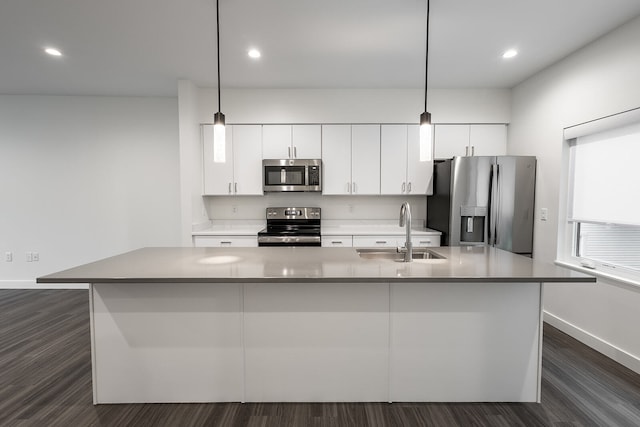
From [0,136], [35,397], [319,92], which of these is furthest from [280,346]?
[0,136]

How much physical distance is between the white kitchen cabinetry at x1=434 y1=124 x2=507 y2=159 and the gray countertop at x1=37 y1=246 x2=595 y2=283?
7.01 feet

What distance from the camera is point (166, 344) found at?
2.00m

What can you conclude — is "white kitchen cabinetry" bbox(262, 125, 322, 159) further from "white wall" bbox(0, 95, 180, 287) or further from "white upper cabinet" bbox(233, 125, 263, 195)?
"white wall" bbox(0, 95, 180, 287)

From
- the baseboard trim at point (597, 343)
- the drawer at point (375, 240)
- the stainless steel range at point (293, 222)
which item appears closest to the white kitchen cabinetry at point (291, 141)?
the stainless steel range at point (293, 222)

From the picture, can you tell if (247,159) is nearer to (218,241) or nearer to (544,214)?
(218,241)

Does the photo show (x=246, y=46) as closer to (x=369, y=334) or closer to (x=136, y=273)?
(x=136, y=273)

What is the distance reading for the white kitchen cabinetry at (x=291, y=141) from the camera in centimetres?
416

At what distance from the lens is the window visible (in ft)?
8.55

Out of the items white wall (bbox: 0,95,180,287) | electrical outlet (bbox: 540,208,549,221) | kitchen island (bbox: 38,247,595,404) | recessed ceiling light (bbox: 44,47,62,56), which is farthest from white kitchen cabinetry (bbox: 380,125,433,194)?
recessed ceiling light (bbox: 44,47,62,56)

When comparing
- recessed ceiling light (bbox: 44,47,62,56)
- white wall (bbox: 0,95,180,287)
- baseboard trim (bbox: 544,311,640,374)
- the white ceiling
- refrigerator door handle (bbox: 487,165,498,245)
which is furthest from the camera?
white wall (bbox: 0,95,180,287)

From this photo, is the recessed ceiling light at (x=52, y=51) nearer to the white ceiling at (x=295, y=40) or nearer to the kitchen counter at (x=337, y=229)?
the white ceiling at (x=295, y=40)

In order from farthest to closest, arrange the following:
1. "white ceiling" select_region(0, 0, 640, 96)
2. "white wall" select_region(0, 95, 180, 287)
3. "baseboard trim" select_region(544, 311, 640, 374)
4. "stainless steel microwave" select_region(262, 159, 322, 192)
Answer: "white wall" select_region(0, 95, 180, 287)
"stainless steel microwave" select_region(262, 159, 322, 192)
"baseboard trim" select_region(544, 311, 640, 374)
"white ceiling" select_region(0, 0, 640, 96)

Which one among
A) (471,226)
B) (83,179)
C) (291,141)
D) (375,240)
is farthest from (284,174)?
(83,179)

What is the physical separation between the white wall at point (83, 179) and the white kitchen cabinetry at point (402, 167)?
9.63 feet
